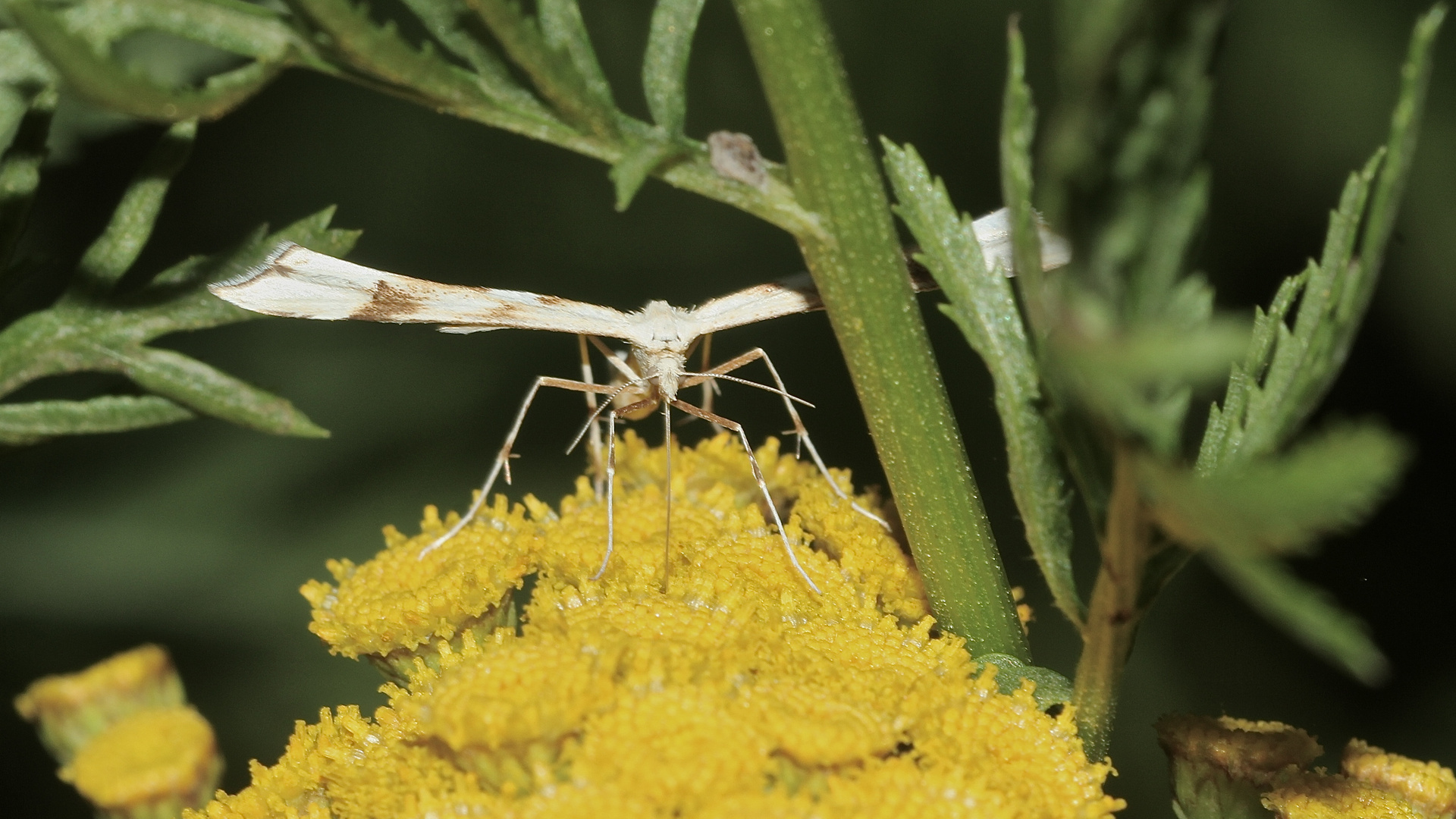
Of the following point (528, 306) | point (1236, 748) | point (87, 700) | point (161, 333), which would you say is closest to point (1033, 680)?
point (1236, 748)

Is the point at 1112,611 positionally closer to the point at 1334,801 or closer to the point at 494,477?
the point at 1334,801

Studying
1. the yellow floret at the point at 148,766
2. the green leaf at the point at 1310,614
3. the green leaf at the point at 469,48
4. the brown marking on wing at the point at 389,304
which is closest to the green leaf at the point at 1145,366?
the green leaf at the point at 1310,614

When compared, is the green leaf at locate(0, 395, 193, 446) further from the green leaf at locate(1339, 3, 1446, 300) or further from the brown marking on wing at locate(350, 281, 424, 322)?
the green leaf at locate(1339, 3, 1446, 300)

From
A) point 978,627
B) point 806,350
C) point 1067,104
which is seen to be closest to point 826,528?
point 978,627

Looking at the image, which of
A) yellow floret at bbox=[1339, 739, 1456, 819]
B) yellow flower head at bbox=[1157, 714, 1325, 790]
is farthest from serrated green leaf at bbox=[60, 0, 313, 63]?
yellow floret at bbox=[1339, 739, 1456, 819]

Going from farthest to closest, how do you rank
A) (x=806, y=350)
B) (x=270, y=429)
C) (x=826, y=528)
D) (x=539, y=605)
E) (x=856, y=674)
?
(x=806, y=350), (x=826, y=528), (x=270, y=429), (x=539, y=605), (x=856, y=674)

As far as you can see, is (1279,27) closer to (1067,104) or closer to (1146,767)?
(1146,767)
